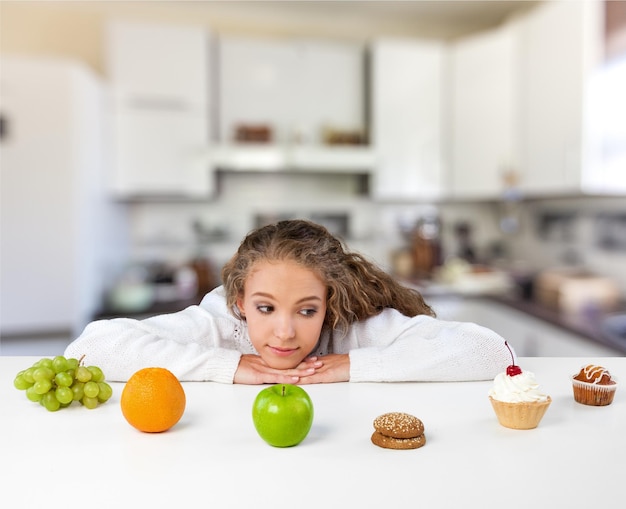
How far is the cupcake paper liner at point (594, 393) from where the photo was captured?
102 centimetres

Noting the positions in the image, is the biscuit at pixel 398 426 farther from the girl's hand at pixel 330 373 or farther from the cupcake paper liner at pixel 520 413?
the girl's hand at pixel 330 373

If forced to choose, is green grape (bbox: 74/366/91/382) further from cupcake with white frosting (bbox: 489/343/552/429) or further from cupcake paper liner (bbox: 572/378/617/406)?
cupcake paper liner (bbox: 572/378/617/406)

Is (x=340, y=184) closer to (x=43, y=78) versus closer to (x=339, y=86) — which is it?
(x=339, y=86)

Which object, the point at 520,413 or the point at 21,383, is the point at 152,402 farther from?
the point at 520,413

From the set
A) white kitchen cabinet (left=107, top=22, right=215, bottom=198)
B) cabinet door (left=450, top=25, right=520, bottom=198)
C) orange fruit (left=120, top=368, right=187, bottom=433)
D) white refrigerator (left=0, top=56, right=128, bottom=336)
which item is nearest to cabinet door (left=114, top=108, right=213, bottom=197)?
white kitchen cabinet (left=107, top=22, right=215, bottom=198)

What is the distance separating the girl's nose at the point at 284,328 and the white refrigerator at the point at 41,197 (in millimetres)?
2148

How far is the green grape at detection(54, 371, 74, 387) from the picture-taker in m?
0.99

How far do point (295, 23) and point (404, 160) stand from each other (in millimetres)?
1173

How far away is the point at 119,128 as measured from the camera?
345 cm

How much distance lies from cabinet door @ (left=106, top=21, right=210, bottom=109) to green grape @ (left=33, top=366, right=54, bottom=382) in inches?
107

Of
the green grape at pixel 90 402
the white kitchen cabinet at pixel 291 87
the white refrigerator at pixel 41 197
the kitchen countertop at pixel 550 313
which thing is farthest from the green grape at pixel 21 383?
the white kitchen cabinet at pixel 291 87

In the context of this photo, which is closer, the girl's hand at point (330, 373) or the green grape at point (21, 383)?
the green grape at point (21, 383)

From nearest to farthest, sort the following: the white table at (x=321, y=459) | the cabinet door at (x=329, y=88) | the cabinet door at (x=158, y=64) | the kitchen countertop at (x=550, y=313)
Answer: the white table at (x=321, y=459) < the kitchen countertop at (x=550, y=313) < the cabinet door at (x=158, y=64) < the cabinet door at (x=329, y=88)

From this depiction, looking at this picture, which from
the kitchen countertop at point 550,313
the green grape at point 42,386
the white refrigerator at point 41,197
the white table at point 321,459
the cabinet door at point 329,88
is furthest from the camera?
the cabinet door at point 329,88
